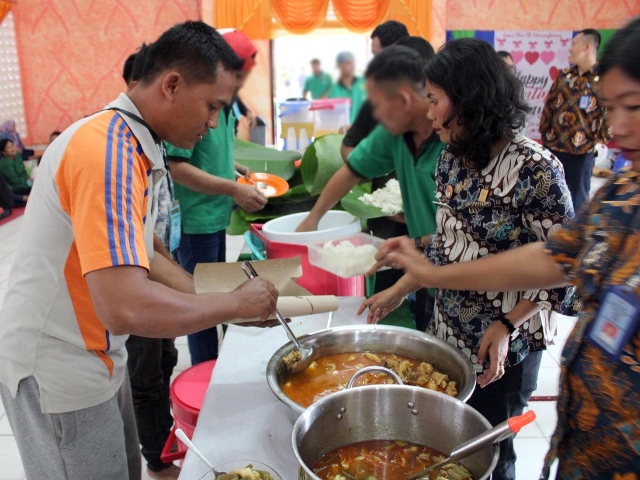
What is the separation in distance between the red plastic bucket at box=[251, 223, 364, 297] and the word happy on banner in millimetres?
6498

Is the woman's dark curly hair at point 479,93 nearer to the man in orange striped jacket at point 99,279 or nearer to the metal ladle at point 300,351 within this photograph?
the man in orange striped jacket at point 99,279

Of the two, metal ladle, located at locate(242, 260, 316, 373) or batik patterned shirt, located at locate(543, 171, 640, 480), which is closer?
batik patterned shirt, located at locate(543, 171, 640, 480)

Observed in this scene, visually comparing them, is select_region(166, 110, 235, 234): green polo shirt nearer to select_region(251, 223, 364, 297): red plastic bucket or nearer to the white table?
select_region(251, 223, 364, 297): red plastic bucket

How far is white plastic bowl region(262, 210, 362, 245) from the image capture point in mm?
1887

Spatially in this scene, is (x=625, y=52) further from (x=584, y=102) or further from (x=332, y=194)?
A: (x=584, y=102)

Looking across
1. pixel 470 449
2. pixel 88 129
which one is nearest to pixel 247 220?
pixel 88 129

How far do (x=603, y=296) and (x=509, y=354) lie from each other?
613 mm

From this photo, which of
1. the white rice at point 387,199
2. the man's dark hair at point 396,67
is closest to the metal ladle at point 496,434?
the man's dark hair at point 396,67

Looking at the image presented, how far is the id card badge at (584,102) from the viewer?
187 inches

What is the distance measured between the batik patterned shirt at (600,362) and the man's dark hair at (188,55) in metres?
0.78

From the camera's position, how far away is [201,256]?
8.76 ft

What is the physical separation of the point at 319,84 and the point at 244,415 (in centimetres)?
86

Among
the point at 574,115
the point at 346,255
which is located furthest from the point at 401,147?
the point at 574,115

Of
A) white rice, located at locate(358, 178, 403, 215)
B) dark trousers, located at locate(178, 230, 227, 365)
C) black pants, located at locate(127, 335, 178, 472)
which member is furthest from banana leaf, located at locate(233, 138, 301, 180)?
black pants, located at locate(127, 335, 178, 472)
